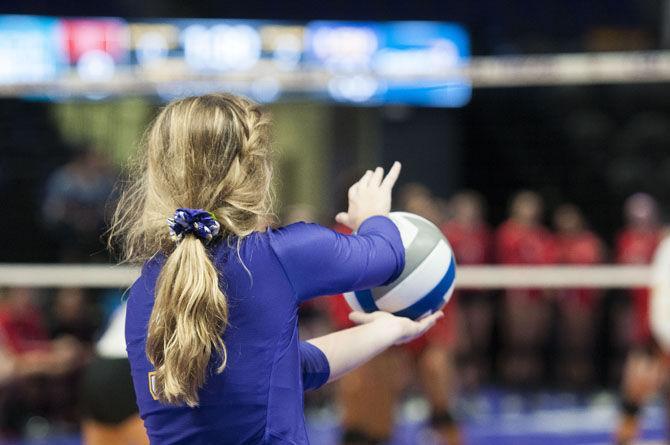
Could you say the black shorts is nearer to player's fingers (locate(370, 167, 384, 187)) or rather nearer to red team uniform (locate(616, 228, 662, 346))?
player's fingers (locate(370, 167, 384, 187))

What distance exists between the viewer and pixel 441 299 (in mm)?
2541

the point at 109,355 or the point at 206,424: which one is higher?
the point at 206,424

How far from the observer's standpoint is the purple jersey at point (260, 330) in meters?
2.03

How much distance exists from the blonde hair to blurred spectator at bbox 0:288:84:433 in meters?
5.92

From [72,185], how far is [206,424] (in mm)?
7929

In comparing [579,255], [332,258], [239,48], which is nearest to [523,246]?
[579,255]

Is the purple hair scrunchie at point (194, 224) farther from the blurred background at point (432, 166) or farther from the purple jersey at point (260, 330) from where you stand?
the blurred background at point (432, 166)

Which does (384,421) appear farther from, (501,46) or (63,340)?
(501,46)

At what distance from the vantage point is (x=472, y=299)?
34.0 ft

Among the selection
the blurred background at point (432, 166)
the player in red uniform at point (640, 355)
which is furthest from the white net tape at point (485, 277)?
the player in red uniform at point (640, 355)

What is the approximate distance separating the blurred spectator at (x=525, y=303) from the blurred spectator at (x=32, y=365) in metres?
4.24

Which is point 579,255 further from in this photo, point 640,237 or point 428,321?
point 428,321

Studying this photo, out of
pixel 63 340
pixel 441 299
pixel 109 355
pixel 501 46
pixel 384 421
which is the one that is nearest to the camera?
pixel 441 299

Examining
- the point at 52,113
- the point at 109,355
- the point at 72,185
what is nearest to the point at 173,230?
the point at 109,355
